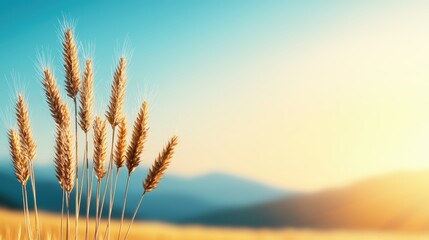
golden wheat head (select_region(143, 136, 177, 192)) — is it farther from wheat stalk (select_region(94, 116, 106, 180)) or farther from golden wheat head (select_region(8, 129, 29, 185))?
golden wheat head (select_region(8, 129, 29, 185))

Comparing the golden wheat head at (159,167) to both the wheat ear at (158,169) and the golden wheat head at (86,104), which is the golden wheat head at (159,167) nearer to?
the wheat ear at (158,169)

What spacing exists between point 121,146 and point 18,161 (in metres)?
0.70

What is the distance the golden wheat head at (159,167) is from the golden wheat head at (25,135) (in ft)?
2.56

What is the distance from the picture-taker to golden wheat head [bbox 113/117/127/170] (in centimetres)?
336

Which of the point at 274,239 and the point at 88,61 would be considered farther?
the point at 274,239

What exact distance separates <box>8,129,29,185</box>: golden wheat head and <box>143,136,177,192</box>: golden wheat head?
2.65 ft

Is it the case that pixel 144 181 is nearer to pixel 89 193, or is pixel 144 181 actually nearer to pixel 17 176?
pixel 89 193

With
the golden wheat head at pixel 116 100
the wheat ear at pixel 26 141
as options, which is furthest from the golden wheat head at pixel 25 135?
the golden wheat head at pixel 116 100

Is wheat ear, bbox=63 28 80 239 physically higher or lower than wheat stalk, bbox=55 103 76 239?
higher

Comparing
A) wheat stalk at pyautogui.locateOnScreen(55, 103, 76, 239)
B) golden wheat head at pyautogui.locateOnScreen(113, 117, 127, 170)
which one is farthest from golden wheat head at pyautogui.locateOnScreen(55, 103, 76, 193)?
golden wheat head at pyautogui.locateOnScreen(113, 117, 127, 170)

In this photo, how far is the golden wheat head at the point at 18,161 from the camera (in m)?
3.56

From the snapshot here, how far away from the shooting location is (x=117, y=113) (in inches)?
133

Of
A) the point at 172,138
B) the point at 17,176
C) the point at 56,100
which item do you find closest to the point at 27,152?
the point at 17,176

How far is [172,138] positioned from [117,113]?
35 centimetres
